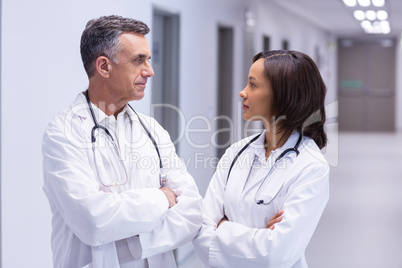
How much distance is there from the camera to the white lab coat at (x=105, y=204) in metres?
1.73

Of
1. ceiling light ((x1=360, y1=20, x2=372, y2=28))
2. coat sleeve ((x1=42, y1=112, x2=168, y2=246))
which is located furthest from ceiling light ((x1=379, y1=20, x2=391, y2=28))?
coat sleeve ((x1=42, y1=112, x2=168, y2=246))

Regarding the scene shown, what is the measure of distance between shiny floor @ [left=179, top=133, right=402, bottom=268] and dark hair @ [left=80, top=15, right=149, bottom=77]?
2.95m

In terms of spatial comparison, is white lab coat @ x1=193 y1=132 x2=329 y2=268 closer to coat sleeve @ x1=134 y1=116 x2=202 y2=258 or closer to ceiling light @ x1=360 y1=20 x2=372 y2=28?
coat sleeve @ x1=134 y1=116 x2=202 y2=258

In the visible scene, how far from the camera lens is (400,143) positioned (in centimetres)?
1336

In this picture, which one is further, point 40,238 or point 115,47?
point 40,238

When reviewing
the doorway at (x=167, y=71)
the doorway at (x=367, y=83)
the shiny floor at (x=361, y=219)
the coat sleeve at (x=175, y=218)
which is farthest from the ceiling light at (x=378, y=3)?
the doorway at (x=367, y=83)

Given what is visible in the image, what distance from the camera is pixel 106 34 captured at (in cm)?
188

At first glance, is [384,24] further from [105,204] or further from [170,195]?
[105,204]

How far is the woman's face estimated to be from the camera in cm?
187

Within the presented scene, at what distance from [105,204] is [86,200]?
7cm

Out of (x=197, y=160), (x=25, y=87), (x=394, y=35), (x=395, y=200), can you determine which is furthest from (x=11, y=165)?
(x=394, y=35)

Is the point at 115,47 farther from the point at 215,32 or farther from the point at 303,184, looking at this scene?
the point at 215,32

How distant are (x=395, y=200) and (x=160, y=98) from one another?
3924mm

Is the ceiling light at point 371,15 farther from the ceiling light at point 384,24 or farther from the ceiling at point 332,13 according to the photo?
the ceiling light at point 384,24
